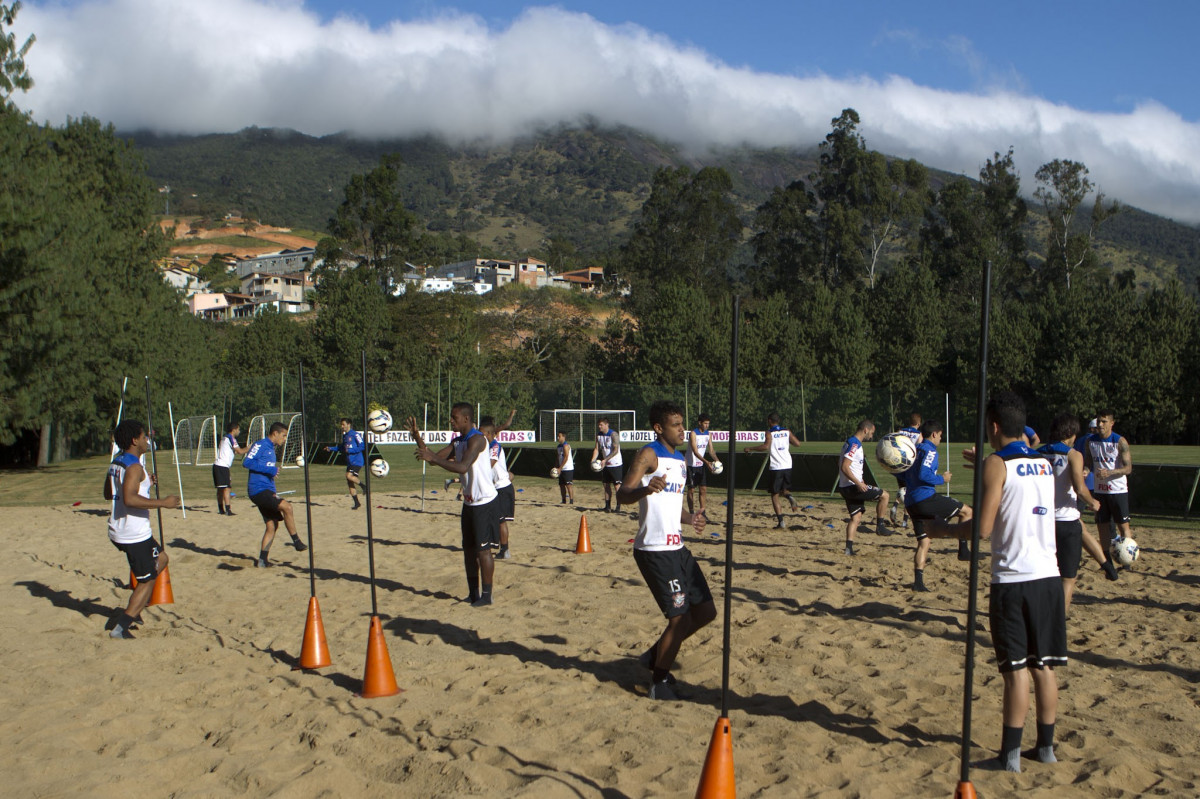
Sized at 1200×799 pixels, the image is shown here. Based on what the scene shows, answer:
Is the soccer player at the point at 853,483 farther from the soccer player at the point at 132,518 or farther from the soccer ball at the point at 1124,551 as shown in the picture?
the soccer player at the point at 132,518

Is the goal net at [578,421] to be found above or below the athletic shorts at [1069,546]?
below

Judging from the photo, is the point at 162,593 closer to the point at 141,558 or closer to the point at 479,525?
the point at 141,558

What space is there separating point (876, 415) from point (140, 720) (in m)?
Answer: 37.9

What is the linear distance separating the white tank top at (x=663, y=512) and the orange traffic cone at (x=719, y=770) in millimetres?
1983

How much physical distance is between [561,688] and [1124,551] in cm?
636

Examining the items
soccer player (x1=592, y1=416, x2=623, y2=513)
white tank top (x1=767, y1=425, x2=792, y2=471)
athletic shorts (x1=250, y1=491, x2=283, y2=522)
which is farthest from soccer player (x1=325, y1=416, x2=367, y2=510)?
white tank top (x1=767, y1=425, x2=792, y2=471)

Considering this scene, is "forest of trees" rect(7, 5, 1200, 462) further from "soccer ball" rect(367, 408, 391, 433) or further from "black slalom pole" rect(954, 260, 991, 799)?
"black slalom pole" rect(954, 260, 991, 799)

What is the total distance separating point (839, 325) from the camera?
1981 inches

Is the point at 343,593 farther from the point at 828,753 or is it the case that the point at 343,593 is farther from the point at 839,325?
the point at 839,325

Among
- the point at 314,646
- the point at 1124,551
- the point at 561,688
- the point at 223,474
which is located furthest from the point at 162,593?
the point at 1124,551

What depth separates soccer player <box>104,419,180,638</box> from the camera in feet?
26.2

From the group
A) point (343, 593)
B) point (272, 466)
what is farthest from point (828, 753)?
point (272, 466)

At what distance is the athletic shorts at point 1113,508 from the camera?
10586 mm

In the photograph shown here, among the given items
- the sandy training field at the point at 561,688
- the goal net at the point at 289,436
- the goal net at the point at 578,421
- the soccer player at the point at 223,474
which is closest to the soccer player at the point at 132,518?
the sandy training field at the point at 561,688
